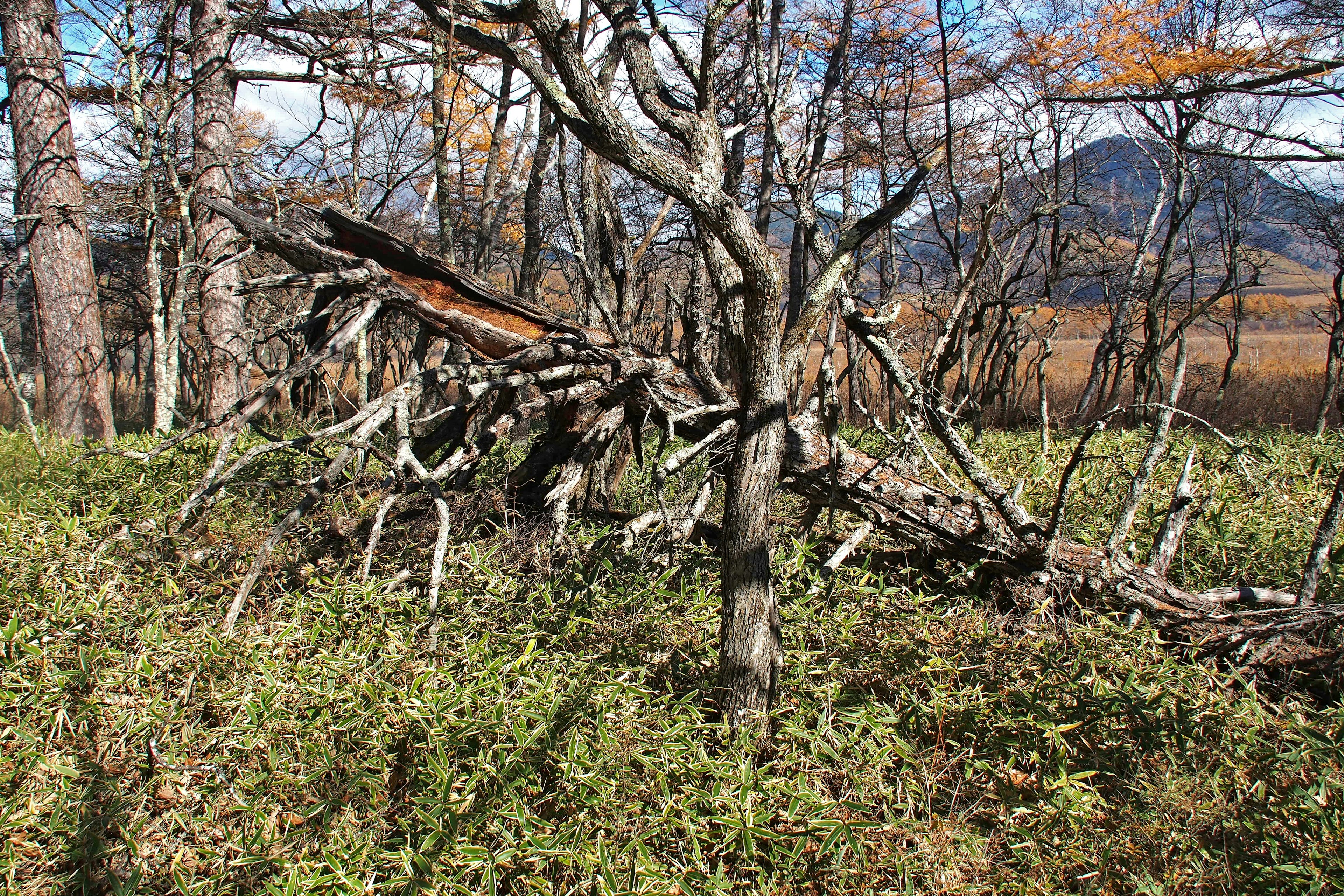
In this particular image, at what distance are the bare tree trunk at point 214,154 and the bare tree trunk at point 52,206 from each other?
120 cm

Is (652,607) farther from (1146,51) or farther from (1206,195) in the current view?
(1206,195)

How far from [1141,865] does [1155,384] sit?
35.9 ft

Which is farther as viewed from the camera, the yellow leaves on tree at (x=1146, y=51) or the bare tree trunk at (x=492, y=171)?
the bare tree trunk at (x=492, y=171)

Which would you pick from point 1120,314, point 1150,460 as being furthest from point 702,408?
point 1120,314

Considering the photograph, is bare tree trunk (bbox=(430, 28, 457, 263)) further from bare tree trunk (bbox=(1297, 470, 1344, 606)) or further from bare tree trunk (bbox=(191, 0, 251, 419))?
bare tree trunk (bbox=(1297, 470, 1344, 606))

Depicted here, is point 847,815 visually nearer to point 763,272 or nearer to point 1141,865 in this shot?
point 1141,865

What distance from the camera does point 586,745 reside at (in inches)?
93.7

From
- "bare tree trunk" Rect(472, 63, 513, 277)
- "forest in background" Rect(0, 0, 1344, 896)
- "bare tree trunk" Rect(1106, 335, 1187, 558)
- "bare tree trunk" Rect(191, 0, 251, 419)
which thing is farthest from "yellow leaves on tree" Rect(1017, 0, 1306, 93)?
"bare tree trunk" Rect(191, 0, 251, 419)

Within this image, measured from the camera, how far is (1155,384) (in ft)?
36.8

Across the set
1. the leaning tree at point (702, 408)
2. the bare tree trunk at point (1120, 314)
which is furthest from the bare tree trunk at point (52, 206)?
the bare tree trunk at point (1120, 314)

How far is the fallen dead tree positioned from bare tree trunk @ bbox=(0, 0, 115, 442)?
17.3 feet

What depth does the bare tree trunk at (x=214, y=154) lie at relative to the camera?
A: 7875 mm

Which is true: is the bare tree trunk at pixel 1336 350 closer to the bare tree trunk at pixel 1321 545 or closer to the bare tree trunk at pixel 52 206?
the bare tree trunk at pixel 1321 545

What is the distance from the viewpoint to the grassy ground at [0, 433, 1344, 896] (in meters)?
2.15
